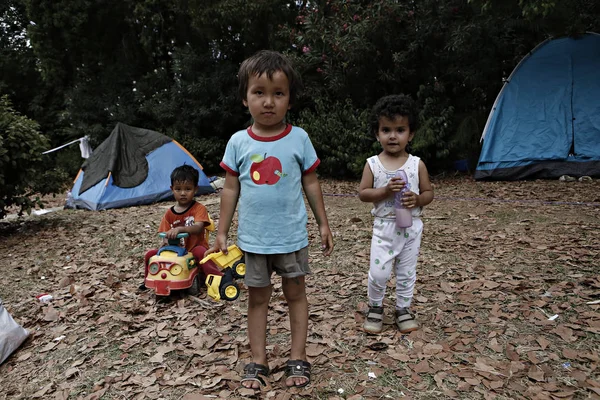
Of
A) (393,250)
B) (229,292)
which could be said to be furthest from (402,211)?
(229,292)

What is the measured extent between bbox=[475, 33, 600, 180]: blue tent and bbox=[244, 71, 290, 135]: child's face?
7.81m

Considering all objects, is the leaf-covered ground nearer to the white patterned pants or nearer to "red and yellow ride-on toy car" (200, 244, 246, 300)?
"red and yellow ride-on toy car" (200, 244, 246, 300)

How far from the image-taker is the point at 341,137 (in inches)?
424

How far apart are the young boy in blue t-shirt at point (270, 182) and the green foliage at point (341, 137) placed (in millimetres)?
8067

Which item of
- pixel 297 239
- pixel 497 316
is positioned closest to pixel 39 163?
pixel 297 239

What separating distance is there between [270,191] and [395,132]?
989 millimetres

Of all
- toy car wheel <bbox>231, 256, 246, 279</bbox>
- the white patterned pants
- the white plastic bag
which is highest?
the white patterned pants

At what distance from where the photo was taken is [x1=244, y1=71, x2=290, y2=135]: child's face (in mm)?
2328

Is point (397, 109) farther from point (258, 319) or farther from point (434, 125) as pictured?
point (434, 125)

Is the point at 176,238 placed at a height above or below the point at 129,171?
below

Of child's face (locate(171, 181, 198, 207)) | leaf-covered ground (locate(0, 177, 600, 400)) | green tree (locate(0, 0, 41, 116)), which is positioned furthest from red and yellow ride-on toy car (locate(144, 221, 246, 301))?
green tree (locate(0, 0, 41, 116))

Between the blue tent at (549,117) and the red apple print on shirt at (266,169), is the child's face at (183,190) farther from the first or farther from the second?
the blue tent at (549,117)

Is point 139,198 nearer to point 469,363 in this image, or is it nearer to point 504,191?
point 504,191

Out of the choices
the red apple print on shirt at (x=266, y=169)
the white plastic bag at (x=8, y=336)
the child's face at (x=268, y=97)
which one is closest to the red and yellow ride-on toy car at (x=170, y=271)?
the white plastic bag at (x=8, y=336)
